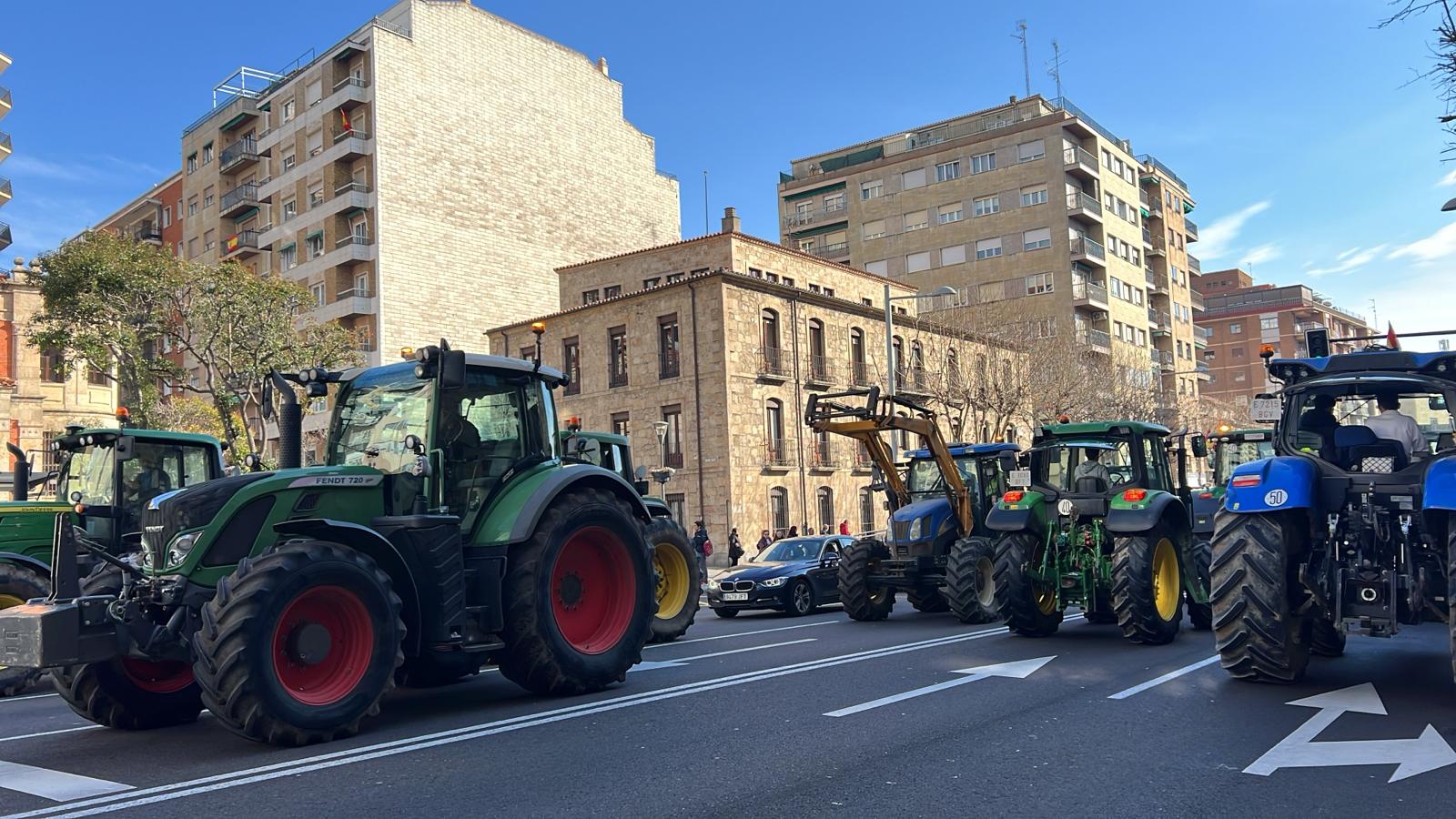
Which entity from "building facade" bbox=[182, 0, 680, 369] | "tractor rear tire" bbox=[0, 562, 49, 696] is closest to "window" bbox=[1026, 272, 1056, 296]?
"building facade" bbox=[182, 0, 680, 369]

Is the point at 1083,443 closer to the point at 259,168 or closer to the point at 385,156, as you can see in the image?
the point at 385,156

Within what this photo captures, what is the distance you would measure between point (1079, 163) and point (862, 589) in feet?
165

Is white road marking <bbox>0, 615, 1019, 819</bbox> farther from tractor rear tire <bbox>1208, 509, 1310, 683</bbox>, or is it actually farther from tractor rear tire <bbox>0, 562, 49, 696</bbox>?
tractor rear tire <bbox>0, 562, 49, 696</bbox>

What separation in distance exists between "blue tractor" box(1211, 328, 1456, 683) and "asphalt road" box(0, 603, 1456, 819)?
1.68 ft

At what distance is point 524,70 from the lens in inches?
2008

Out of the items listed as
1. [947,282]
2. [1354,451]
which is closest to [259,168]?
[947,282]

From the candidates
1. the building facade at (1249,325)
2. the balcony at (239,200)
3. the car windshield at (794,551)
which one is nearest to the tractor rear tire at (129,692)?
the car windshield at (794,551)

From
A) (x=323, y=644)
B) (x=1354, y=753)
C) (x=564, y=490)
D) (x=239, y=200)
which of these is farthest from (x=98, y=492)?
(x=239, y=200)

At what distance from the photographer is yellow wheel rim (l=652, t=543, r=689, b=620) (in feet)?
44.7

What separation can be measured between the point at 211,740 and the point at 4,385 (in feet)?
119

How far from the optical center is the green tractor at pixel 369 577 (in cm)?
651

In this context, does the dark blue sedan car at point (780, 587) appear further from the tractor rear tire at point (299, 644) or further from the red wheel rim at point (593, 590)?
the tractor rear tire at point (299, 644)

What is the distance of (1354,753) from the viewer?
6.11m

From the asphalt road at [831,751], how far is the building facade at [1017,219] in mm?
47854
